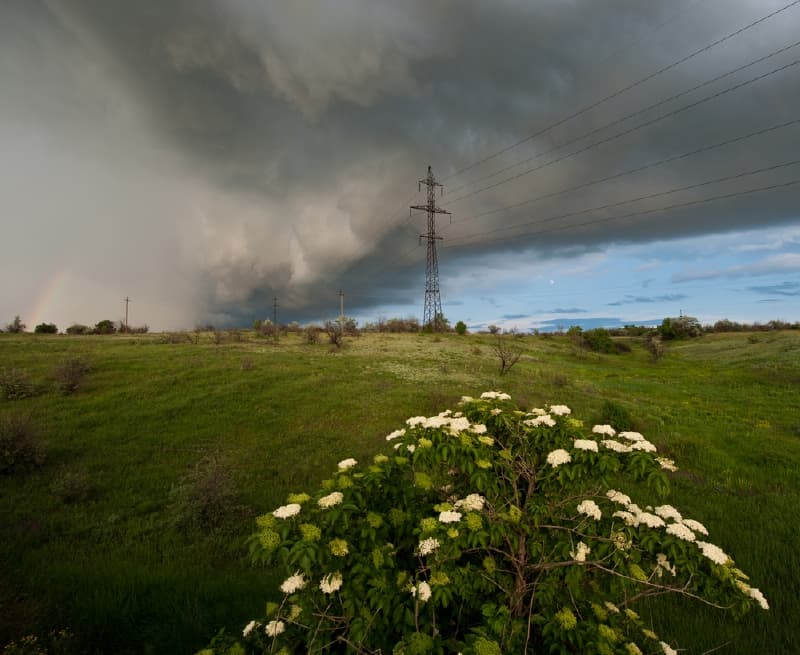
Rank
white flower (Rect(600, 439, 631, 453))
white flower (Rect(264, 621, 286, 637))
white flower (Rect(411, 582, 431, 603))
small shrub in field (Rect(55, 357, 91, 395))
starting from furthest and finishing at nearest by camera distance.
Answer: small shrub in field (Rect(55, 357, 91, 395)), white flower (Rect(600, 439, 631, 453)), white flower (Rect(264, 621, 286, 637)), white flower (Rect(411, 582, 431, 603))

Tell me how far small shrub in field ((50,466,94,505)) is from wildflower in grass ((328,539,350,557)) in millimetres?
11320

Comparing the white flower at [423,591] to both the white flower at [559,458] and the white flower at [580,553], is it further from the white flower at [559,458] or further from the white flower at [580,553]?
the white flower at [559,458]

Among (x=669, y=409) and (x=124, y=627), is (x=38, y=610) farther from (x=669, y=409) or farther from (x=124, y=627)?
(x=669, y=409)

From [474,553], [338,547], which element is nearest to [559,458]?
[474,553]

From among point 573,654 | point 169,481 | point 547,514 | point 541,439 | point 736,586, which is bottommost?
point 169,481

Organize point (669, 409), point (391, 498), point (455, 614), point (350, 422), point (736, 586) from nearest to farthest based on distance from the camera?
point (736, 586) < point (455, 614) < point (391, 498) < point (350, 422) < point (669, 409)

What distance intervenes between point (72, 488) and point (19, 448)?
10.5ft

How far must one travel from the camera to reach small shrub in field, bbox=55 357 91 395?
20234 millimetres

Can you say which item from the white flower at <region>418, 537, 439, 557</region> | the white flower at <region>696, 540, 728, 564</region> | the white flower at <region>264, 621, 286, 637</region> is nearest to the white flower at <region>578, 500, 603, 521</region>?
the white flower at <region>696, 540, 728, 564</region>

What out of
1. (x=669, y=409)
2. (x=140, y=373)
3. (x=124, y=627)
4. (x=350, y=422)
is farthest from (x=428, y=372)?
(x=124, y=627)

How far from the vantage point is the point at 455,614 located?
4.21m

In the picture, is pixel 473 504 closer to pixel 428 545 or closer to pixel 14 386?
pixel 428 545

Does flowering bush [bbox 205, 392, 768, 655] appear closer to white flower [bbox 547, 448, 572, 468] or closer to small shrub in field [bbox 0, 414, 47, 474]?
white flower [bbox 547, 448, 572, 468]

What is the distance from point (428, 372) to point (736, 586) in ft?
88.6
